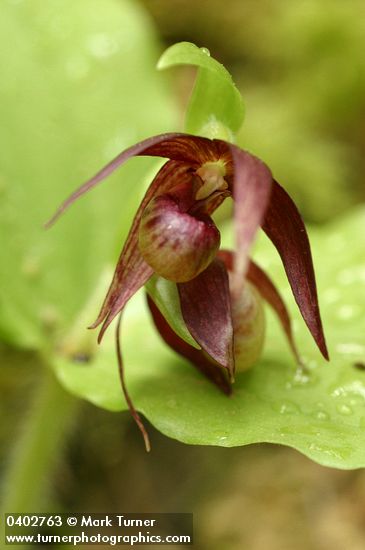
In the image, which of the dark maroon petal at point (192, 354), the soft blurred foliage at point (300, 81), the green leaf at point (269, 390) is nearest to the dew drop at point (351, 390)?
the green leaf at point (269, 390)

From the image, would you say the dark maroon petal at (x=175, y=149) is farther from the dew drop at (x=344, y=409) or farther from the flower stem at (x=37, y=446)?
the flower stem at (x=37, y=446)

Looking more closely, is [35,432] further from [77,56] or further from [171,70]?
[171,70]

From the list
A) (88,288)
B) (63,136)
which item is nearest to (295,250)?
(88,288)

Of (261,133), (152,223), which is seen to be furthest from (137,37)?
(152,223)

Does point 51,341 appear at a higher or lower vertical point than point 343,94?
lower

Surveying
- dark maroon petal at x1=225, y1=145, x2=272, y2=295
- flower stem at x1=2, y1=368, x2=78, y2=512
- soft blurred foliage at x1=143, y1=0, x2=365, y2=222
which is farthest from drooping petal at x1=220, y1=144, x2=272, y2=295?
→ soft blurred foliage at x1=143, y1=0, x2=365, y2=222

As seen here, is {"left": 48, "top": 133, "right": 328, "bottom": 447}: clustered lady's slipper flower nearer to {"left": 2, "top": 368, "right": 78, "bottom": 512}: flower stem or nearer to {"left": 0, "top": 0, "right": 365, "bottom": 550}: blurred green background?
{"left": 0, "top": 0, "right": 365, "bottom": 550}: blurred green background

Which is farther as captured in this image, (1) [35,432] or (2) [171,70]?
(2) [171,70]
